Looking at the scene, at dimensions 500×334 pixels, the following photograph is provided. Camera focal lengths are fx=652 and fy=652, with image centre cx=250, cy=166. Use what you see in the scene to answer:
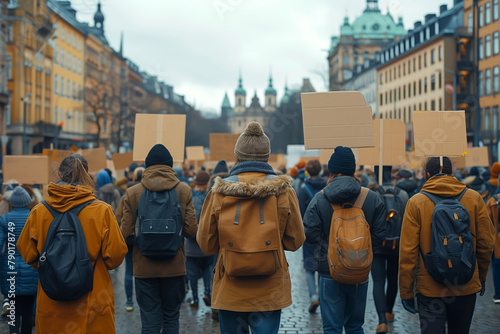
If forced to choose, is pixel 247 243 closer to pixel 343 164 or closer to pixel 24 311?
pixel 343 164

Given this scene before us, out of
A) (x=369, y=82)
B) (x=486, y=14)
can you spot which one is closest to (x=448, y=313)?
(x=486, y=14)

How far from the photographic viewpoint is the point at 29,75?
5619 centimetres

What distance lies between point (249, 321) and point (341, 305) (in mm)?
1327

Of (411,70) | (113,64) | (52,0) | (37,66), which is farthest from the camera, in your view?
(113,64)

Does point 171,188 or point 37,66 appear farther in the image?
point 37,66

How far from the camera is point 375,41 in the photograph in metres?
→ 124

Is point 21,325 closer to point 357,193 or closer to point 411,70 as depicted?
point 357,193

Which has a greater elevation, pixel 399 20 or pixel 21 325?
pixel 399 20

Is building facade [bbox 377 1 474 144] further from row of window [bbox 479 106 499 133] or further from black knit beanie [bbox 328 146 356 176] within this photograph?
black knit beanie [bbox 328 146 356 176]

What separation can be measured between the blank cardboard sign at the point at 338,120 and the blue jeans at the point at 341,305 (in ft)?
7.65

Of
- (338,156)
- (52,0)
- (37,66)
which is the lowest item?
(338,156)

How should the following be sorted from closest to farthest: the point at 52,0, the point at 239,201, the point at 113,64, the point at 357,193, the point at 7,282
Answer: the point at 239,201 → the point at 357,193 → the point at 7,282 → the point at 52,0 → the point at 113,64

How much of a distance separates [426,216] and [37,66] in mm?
57061

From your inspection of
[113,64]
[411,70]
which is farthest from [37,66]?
[411,70]
